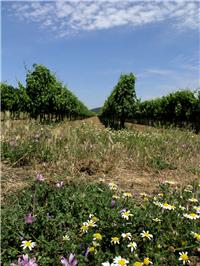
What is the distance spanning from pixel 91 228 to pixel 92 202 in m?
0.44

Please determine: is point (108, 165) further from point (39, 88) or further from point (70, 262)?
point (39, 88)

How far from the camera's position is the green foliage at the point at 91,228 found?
2.33 m

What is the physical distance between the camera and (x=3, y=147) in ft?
17.7

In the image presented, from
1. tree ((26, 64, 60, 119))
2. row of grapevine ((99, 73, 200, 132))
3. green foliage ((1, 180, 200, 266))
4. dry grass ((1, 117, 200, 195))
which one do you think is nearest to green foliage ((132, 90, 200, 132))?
row of grapevine ((99, 73, 200, 132))

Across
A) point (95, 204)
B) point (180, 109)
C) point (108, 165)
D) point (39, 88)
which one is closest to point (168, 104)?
point (180, 109)

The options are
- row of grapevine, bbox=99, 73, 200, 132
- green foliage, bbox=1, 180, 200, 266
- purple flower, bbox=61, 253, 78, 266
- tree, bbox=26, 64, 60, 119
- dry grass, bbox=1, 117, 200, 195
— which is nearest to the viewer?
purple flower, bbox=61, 253, 78, 266

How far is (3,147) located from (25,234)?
3135 mm

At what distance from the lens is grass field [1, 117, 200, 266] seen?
94.0 inches

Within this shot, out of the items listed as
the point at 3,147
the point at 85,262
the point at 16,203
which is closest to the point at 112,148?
the point at 3,147

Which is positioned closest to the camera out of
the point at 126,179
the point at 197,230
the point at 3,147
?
the point at 197,230

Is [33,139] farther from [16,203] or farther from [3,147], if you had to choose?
[16,203]

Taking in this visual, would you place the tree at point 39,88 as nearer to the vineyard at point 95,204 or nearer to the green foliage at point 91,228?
the vineyard at point 95,204

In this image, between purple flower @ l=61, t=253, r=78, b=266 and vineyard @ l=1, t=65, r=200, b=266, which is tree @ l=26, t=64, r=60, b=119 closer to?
vineyard @ l=1, t=65, r=200, b=266

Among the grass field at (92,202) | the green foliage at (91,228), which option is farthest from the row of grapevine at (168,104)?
the green foliage at (91,228)
